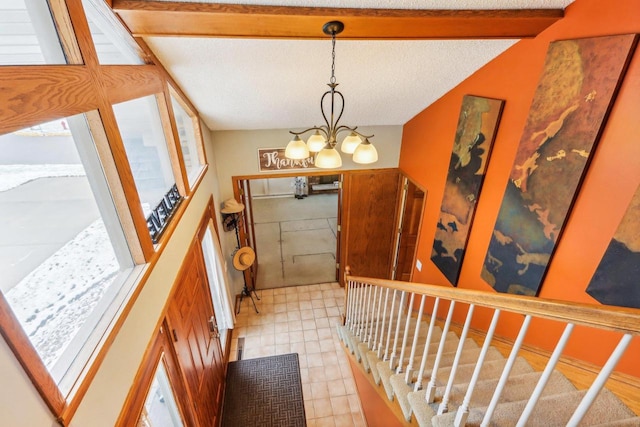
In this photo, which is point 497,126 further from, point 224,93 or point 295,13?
point 224,93

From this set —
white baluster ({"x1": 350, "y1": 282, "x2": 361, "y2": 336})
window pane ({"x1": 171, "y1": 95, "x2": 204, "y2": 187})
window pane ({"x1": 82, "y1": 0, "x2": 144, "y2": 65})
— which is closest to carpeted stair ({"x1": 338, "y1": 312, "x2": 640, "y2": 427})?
white baluster ({"x1": 350, "y1": 282, "x2": 361, "y2": 336})

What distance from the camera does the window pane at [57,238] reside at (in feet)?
3.04

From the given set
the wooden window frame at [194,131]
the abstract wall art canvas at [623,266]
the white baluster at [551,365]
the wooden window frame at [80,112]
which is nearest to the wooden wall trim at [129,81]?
the wooden window frame at [80,112]

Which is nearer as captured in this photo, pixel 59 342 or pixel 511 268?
pixel 59 342

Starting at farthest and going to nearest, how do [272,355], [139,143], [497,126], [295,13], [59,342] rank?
[272,355], [497,126], [139,143], [295,13], [59,342]

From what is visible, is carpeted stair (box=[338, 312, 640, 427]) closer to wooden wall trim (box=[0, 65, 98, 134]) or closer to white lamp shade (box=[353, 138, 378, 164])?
white lamp shade (box=[353, 138, 378, 164])

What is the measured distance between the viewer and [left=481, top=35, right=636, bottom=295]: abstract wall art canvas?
5.54 feet

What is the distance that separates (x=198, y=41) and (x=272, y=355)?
3588 millimetres

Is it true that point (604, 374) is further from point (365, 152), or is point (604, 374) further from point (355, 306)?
point (355, 306)

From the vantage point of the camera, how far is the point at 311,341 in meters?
4.10

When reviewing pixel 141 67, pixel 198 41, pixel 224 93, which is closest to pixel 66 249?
pixel 141 67

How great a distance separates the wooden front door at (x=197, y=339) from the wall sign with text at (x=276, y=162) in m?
1.82

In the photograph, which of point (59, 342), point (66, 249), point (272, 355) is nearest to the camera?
point (59, 342)

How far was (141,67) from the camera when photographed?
5.94 feet
